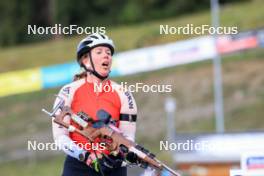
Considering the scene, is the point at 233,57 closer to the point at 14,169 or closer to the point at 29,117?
the point at 29,117

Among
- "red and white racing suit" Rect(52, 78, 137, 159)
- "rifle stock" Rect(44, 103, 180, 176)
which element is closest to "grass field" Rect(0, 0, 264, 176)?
"red and white racing suit" Rect(52, 78, 137, 159)

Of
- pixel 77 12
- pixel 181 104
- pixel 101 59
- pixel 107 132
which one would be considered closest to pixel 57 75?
pixel 181 104

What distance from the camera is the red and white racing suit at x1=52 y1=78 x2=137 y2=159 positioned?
6883mm

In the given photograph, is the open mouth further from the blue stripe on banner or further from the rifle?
the blue stripe on banner

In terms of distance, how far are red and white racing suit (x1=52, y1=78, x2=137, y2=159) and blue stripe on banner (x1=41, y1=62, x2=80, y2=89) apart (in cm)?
2567

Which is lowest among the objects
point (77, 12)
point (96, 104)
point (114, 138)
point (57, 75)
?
point (114, 138)

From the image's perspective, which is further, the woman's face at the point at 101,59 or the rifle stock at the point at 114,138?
the woman's face at the point at 101,59

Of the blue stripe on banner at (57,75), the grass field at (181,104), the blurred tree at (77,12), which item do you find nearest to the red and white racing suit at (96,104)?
the grass field at (181,104)

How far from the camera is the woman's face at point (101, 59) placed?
274 inches

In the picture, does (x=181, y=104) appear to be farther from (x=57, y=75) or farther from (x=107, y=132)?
(x=107, y=132)

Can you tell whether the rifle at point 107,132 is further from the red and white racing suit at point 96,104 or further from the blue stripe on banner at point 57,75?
the blue stripe on banner at point 57,75

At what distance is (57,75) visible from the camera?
3472 cm

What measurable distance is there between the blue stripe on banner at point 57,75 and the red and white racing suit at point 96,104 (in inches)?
1011

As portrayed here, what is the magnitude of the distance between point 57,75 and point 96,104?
27919 mm
